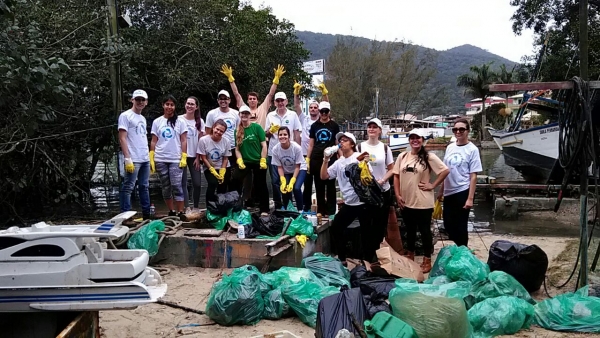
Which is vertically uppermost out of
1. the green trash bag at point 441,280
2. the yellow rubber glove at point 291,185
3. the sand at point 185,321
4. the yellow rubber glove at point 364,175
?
the yellow rubber glove at point 364,175

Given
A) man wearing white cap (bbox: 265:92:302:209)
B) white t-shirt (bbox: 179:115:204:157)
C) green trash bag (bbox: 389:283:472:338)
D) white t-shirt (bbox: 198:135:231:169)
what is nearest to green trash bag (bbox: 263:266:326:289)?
green trash bag (bbox: 389:283:472:338)

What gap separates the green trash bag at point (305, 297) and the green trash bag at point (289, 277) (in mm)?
121

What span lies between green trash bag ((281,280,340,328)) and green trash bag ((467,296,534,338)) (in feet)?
4.29

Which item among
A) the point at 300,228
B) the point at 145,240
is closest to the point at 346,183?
the point at 300,228

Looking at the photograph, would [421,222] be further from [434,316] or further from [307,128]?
[307,128]

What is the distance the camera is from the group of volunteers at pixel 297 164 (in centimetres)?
555

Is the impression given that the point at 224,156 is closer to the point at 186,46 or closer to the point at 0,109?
the point at 0,109

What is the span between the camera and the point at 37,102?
6.20m

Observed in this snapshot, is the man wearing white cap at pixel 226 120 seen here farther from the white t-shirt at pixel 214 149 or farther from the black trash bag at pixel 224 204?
the black trash bag at pixel 224 204

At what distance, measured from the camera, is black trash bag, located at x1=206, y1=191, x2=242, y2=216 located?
630cm

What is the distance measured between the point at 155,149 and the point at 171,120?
46cm

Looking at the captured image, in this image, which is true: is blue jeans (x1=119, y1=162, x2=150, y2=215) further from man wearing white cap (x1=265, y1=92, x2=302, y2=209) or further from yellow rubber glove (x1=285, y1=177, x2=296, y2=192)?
yellow rubber glove (x1=285, y1=177, x2=296, y2=192)

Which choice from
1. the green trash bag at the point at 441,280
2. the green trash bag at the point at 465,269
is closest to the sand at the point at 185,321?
the green trash bag at the point at 465,269

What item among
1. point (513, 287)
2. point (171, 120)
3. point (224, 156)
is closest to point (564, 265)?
point (513, 287)
